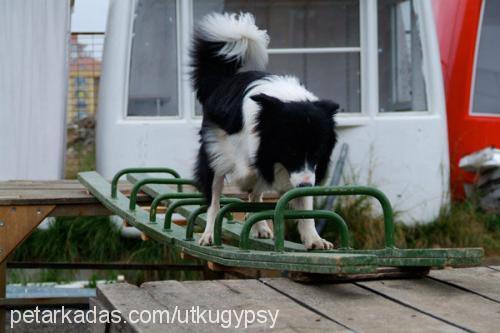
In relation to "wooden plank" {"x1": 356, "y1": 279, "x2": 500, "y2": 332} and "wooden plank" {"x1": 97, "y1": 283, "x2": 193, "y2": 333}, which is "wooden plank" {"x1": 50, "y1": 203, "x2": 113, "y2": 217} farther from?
"wooden plank" {"x1": 356, "y1": 279, "x2": 500, "y2": 332}

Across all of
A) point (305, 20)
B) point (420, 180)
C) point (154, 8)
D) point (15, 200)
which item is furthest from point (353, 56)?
point (15, 200)

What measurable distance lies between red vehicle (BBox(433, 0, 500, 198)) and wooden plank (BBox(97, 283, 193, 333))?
17.6 ft

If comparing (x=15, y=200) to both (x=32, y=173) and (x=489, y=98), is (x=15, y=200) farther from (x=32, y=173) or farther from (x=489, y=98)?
(x=489, y=98)

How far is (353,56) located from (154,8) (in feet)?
5.46

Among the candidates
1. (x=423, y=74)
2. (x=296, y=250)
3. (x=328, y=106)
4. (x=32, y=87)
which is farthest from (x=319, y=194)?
(x=32, y=87)

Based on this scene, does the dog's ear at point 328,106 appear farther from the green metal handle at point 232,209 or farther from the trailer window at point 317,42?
the trailer window at point 317,42

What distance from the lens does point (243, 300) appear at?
2904 mm

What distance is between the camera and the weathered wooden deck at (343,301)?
2559 millimetres

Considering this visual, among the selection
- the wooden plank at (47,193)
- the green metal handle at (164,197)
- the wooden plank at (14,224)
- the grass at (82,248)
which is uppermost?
the green metal handle at (164,197)

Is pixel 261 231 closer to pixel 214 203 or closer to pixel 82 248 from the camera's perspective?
pixel 214 203

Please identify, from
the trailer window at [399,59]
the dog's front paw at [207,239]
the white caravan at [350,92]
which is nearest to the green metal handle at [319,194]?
the dog's front paw at [207,239]

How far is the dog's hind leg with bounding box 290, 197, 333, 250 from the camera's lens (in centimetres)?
359

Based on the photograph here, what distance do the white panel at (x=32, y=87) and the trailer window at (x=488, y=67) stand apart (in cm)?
347

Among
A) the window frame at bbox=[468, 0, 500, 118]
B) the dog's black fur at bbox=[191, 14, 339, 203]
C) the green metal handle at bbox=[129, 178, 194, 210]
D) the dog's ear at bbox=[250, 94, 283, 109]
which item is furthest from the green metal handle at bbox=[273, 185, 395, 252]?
the window frame at bbox=[468, 0, 500, 118]
